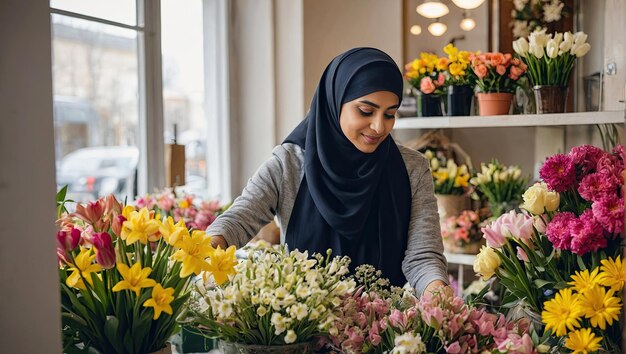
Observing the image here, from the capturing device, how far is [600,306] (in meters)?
1.04

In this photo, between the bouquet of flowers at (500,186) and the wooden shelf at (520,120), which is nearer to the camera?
the wooden shelf at (520,120)

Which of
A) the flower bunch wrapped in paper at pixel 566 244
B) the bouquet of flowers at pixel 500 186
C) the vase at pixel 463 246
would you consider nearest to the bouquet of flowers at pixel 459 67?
the bouquet of flowers at pixel 500 186

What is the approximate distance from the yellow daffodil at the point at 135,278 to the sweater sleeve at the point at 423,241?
66cm

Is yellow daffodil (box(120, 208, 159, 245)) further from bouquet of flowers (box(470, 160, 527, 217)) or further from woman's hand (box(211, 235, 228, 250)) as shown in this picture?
bouquet of flowers (box(470, 160, 527, 217))

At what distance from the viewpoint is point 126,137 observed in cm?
237

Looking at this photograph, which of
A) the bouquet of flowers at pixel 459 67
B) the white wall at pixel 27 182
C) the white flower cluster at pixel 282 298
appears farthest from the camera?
the bouquet of flowers at pixel 459 67

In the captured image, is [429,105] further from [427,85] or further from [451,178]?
[451,178]

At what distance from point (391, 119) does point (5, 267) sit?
3.11 ft

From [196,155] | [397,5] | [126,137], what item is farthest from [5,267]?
[397,5]

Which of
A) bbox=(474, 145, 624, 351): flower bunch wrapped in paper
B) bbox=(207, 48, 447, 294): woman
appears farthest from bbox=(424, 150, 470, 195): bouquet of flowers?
bbox=(474, 145, 624, 351): flower bunch wrapped in paper

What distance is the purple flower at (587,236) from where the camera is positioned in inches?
42.5

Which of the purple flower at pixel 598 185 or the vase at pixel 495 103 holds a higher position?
the vase at pixel 495 103

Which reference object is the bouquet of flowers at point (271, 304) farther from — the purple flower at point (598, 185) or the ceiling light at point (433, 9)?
the ceiling light at point (433, 9)

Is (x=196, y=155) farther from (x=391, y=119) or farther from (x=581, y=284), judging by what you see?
(x=581, y=284)
